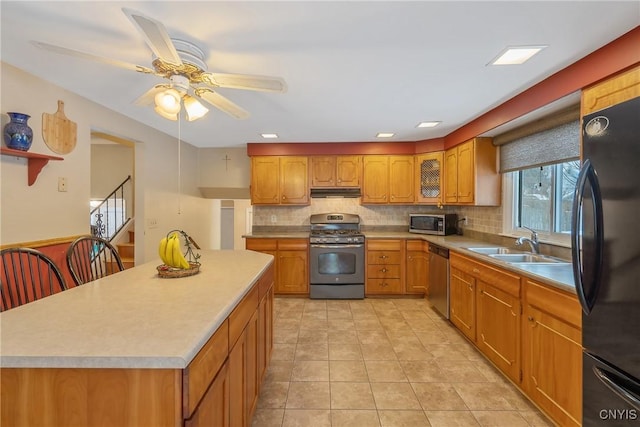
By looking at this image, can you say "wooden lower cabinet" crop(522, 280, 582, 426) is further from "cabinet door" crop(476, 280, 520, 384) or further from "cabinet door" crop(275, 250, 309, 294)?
"cabinet door" crop(275, 250, 309, 294)

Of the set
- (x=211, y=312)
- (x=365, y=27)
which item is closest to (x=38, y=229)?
(x=211, y=312)

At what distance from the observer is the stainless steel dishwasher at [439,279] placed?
131 inches

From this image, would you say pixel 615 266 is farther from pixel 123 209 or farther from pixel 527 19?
pixel 123 209

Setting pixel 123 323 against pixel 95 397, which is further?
pixel 123 323

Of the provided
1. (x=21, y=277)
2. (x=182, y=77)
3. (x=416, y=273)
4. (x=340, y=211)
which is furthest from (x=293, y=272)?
(x=182, y=77)

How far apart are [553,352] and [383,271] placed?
2522 mm

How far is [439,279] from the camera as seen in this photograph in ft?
11.6

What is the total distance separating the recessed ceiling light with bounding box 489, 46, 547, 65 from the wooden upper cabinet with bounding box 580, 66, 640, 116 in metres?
0.40

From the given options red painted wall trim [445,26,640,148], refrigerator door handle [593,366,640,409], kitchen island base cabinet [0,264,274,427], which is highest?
red painted wall trim [445,26,640,148]

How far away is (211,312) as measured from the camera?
1182 millimetres

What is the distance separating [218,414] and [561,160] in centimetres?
287

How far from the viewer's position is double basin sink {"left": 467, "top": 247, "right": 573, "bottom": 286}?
1.88 metres

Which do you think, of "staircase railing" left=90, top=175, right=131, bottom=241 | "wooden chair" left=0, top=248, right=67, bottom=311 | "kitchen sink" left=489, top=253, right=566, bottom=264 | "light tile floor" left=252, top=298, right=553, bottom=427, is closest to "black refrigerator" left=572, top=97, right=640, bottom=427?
"light tile floor" left=252, top=298, right=553, bottom=427

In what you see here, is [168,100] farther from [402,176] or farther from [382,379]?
[402,176]
